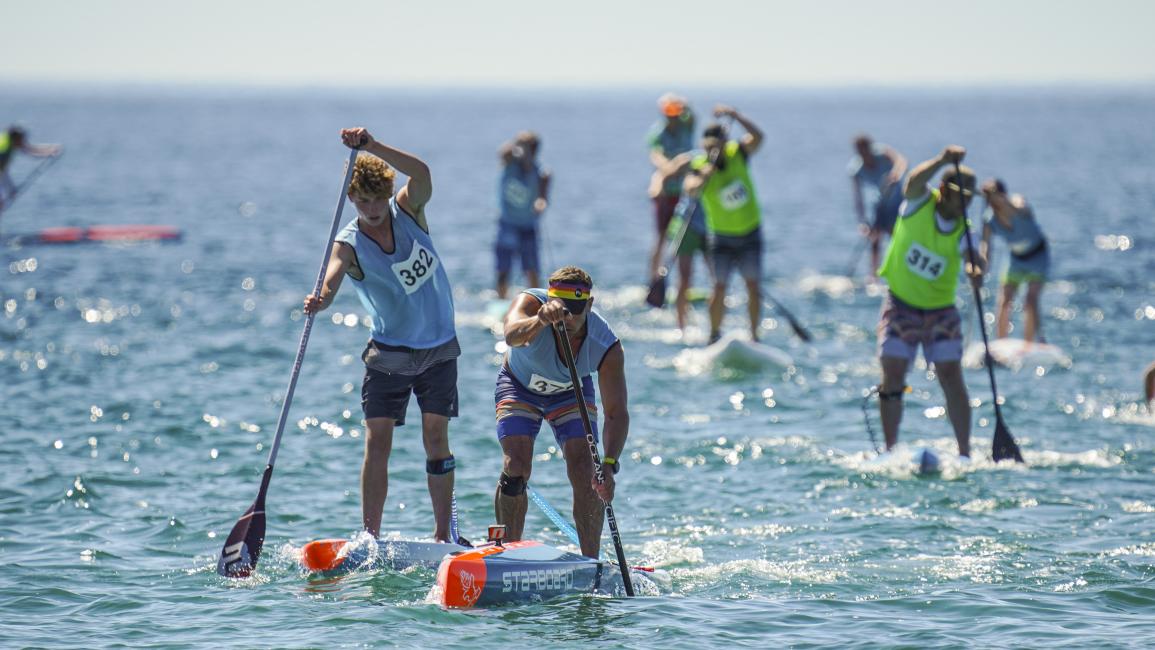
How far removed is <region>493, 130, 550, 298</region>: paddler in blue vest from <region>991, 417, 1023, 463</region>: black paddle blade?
818 centimetres

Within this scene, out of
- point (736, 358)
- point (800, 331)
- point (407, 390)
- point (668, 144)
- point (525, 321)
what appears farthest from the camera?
point (668, 144)

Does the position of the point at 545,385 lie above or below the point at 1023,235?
below

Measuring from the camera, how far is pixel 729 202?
15.9 m

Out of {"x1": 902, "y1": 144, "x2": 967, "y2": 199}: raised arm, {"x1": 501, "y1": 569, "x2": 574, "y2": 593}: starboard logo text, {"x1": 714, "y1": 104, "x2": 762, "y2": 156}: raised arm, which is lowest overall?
{"x1": 501, "y1": 569, "x2": 574, "y2": 593}: starboard logo text

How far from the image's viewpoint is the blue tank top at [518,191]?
18797 millimetres

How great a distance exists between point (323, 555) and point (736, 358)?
7844 millimetres

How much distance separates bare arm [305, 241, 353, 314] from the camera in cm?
845

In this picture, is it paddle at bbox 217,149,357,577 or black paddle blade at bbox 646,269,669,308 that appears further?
black paddle blade at bbox 646,269,669,308

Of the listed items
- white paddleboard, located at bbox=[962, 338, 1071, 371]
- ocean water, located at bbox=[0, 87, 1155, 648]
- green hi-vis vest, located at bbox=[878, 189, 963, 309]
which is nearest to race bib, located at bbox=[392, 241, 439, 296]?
ocean water, located at bbox=[0, 87, 1155, 648]

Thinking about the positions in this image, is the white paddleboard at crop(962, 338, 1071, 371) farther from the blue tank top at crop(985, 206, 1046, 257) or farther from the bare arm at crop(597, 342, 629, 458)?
the bare arm at crop(597, 342, 629, 458)

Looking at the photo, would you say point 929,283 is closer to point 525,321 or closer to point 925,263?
point 925,263

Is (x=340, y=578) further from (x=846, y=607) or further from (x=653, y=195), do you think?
(x=653, y=195)

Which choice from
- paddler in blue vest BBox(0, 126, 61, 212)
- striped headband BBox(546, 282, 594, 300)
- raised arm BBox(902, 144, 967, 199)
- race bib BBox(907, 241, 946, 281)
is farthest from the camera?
paddler in blue vest BBox(0, 126, 61, 212)

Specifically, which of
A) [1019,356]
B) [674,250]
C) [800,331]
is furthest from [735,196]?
[1019,356]
